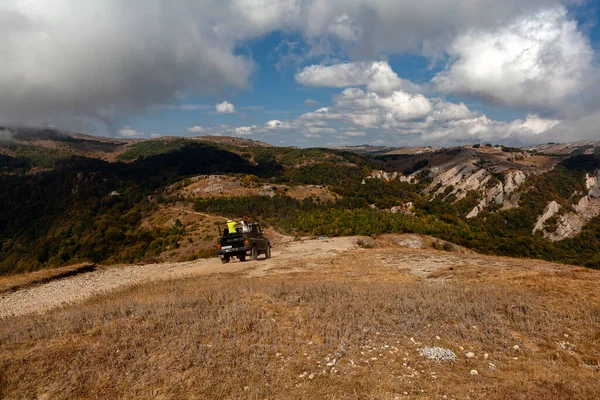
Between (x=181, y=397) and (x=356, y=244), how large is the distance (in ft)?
94.9

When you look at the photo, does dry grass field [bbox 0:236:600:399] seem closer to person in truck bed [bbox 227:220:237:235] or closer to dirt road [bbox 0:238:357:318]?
dirt road [bbox 0:238:357:318]

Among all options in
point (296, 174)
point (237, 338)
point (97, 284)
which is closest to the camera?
point (237, 338)

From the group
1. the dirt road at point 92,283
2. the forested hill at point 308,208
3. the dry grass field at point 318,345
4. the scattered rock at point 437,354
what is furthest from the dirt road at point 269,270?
the forested hill at point 308,208

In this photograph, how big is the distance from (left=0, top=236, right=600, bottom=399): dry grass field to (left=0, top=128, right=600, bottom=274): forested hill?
2814cm

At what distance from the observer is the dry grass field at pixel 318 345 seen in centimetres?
570

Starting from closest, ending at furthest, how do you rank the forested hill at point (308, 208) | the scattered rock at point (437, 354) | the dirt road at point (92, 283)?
the scattered rock at point (437, 354)
the dirt road at point (92, 283)
the forested hill at point (308, 208)

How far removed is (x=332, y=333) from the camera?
26.2 ft

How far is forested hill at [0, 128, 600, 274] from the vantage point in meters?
64.7

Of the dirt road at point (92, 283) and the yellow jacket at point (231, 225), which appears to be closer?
the dirt road at point (92, 283)

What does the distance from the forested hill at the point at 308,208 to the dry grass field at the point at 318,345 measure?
28.1m

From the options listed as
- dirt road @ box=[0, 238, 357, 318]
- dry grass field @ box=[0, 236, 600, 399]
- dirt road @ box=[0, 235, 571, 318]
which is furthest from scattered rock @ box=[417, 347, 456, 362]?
dirt road @ box=[0, 238, 357, 318]

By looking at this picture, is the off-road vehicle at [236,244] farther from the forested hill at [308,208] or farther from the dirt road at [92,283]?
the forested hill at [308,208]

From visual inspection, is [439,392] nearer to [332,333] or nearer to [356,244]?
[332,333]

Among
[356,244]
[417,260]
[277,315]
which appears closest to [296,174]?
[356,244]
